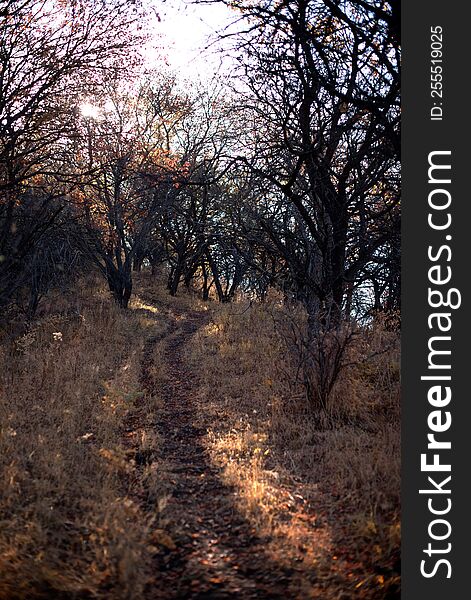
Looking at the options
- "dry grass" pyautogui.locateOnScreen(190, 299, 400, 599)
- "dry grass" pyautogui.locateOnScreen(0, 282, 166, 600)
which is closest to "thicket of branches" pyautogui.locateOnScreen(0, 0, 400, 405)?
"dry grass" pyautogui.locateOnScreen(190, 299, 400, 599)

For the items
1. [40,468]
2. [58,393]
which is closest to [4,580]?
[40,468]

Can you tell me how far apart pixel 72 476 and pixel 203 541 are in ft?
5.31

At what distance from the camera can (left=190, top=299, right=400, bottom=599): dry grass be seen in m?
3.44

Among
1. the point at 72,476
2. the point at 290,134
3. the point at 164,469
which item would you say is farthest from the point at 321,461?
the point at 290,134

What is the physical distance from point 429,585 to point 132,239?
15860mm

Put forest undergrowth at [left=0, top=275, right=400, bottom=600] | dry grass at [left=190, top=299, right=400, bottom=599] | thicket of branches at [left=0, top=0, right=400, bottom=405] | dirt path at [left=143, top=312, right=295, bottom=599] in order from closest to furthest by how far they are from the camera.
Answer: dirt path at [left=143, top=312, right=295, bottom=599] → forest undergrowth at [left=0, top=275, right=400, bottom=600] → dry grass at [left=190, top=299, right=400, bottom=599] → thicket of branches at [left=0, top=0, right=400, bottom=405]

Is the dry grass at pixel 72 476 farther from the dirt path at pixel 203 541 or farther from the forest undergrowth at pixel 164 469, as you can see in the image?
the dirt path at pixel 203 541

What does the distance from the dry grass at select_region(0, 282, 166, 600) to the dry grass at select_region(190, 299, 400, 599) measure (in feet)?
3.45

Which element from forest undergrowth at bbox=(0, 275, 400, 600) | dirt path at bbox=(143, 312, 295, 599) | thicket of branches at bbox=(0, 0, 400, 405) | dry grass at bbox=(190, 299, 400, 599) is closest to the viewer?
dirt path at bbox=(143, 312, 295, 599)

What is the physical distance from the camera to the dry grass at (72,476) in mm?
3221

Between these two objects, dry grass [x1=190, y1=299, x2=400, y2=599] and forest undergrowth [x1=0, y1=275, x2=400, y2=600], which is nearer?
forest undergrowth [x1=0, y1=275, x2=400, y2=600]

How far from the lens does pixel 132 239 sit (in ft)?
57.3

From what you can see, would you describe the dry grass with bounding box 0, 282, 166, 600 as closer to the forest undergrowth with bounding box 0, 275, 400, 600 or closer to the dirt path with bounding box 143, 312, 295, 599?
the forest undergrowth with bounding box 0, 275, 400, 600

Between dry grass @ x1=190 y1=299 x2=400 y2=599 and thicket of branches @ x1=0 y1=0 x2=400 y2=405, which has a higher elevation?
thicket of branches @ x1=0 y1=0 x2=400 y2=405
